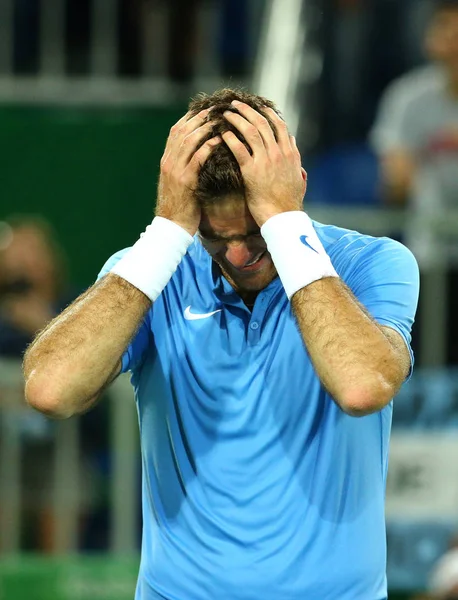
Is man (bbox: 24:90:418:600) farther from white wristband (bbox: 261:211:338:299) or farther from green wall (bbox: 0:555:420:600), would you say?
green wall (bbox: 0:555:420:600)

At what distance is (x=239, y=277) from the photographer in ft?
10.8

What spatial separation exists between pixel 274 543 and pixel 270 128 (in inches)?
38.6

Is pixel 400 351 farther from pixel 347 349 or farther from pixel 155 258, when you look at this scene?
pixel 155 258

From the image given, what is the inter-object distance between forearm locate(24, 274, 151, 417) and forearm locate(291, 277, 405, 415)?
15.9 inches

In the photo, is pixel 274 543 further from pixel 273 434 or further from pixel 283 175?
pixel 283 175

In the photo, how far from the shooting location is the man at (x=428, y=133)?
300 inches

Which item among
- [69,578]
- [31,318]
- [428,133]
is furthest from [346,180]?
[69,578]

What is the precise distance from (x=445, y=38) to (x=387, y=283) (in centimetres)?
474

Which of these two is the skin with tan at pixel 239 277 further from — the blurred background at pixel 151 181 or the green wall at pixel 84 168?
the green wall at pixel 84 168

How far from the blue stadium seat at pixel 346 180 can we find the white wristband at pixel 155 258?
481 centimetres

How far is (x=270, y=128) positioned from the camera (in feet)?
10.5

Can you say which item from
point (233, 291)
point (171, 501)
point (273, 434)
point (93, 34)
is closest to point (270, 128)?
point (233, 291)

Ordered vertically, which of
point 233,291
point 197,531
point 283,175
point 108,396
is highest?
point 283,175

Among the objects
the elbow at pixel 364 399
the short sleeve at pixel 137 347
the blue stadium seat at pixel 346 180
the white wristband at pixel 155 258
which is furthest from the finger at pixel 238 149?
the blue stadium seat at pixel 346 180
